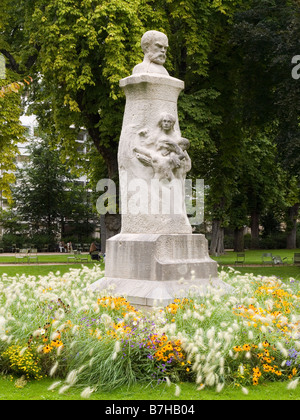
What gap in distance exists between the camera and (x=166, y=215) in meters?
8.70

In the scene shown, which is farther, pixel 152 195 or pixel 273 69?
pixel 273 69

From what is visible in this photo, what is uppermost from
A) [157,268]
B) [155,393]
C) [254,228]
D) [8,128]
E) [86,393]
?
[8,128]

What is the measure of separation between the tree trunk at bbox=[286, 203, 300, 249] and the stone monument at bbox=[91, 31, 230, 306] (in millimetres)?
41599

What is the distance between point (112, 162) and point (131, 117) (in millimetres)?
12218

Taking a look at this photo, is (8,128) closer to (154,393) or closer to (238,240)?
(154,393)

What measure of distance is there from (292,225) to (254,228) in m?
4.63

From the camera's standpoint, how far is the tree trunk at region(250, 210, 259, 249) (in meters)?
45.5

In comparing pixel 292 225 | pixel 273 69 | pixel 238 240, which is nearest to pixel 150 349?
pixel 273 69

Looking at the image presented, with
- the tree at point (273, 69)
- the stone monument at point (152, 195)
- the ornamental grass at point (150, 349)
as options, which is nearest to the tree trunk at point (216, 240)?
the tree at point (273, 69)

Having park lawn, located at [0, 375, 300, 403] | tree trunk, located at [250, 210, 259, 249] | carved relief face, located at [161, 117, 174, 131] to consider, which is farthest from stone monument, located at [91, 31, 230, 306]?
tree trunk, located at [250, 210, 259, 249]

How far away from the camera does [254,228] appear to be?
4725cm

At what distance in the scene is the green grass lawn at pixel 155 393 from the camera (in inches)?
205

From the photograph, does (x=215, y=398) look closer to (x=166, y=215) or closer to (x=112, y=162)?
(x=166, y=215)

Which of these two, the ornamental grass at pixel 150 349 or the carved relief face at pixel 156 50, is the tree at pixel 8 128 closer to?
the carved relief face at pixel 156 50
